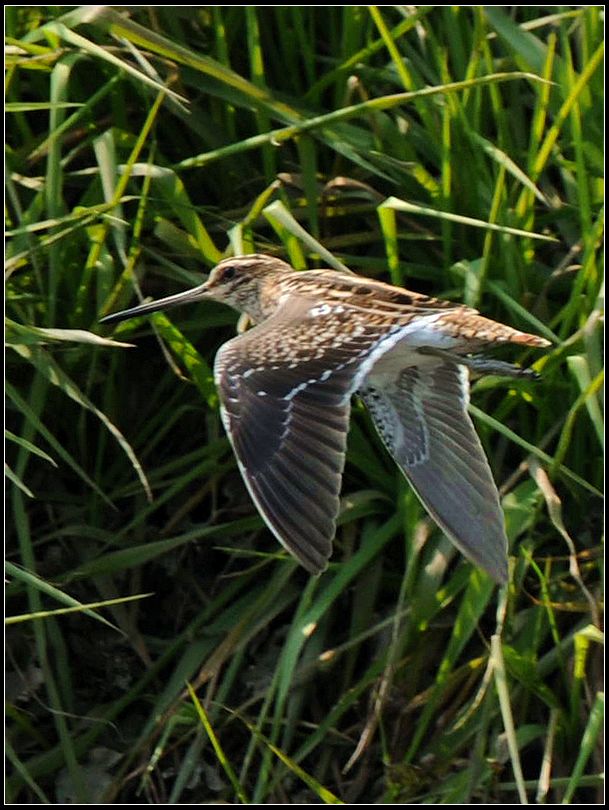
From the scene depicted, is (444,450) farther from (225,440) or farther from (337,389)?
(337,389)

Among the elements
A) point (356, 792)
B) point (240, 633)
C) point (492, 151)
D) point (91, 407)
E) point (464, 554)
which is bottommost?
point (356, 792)

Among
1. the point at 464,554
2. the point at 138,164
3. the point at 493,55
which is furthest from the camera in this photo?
the point at 493,55

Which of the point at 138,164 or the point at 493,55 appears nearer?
the point at 138,164

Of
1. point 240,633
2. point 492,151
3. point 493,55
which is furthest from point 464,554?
point 493,55

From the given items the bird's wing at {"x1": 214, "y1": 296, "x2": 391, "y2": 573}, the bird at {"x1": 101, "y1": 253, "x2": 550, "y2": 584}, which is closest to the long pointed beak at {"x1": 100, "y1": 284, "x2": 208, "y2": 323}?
the bird at {"x1": 101, "y1": 253, "x2": 550, "y2": 584}

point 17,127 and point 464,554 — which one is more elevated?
point 17,127

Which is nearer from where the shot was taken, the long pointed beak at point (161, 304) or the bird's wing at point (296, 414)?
the bird's wing at point (296, 414)

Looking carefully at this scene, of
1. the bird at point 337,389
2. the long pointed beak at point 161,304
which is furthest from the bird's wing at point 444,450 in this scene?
the long pointed beak at point 161,304

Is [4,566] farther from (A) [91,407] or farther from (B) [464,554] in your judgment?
(B) [464,554]

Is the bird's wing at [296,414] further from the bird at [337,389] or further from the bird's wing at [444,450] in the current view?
the bird's wing at [444,450]
